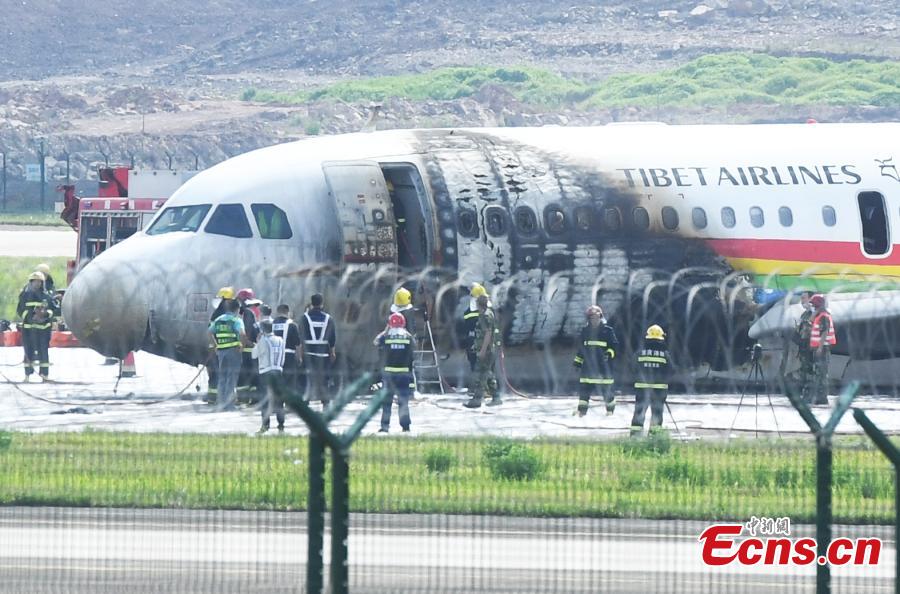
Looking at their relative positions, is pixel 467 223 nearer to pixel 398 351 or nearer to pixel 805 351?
pixel 398 351

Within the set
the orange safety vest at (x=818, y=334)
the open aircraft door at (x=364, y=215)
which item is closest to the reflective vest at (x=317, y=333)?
the open aircraft door at (x=364, y=215)

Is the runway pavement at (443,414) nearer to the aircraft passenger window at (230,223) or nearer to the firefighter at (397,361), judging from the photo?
the firefighter at (397,361)

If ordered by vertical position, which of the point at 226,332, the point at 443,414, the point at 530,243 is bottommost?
the point at 443,414

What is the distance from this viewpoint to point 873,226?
2983 centimetres

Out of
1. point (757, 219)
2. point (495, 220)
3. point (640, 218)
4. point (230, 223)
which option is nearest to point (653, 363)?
point (640, 218)

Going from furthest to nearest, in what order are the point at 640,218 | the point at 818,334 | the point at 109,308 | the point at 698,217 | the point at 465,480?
the point at 698,217
the point at 640,218
the point at 818,334
the point at 109,308
the point at 465,480

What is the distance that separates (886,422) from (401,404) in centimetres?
690

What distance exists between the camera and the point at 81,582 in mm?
15586

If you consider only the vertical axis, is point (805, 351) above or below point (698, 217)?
below

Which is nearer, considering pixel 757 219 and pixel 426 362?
pixel 426 362

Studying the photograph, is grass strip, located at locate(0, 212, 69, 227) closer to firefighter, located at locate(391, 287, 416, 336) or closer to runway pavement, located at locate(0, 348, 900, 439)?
runway pavement, located at locate(0, 348, 900, 439)

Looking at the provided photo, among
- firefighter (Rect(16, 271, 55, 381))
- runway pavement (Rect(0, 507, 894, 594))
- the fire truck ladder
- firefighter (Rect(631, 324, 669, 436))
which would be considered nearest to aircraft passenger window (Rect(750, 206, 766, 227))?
firefighter (Rect(631, 324, 669, 436))

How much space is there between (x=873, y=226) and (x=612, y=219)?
4215 mm

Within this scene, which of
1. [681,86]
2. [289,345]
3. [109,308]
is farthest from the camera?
[681,86]
